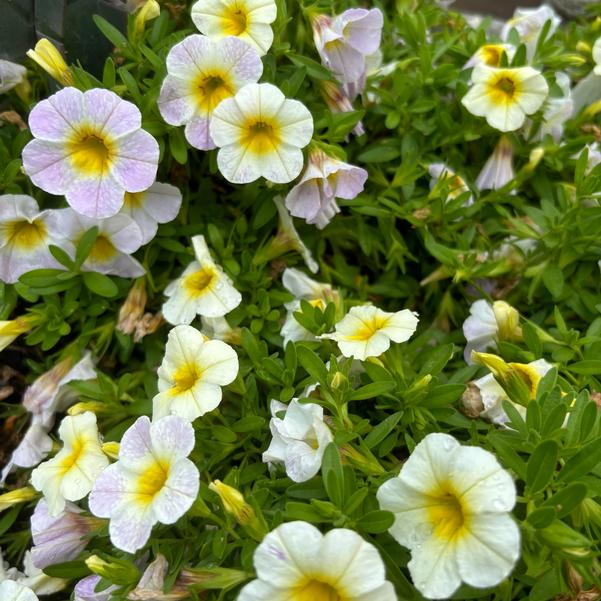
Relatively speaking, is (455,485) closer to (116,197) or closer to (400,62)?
(116,197)

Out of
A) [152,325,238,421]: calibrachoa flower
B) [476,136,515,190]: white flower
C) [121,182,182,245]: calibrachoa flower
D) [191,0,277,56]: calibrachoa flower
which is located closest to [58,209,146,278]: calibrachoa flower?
[121,182,182,245]: calibrachoa flower

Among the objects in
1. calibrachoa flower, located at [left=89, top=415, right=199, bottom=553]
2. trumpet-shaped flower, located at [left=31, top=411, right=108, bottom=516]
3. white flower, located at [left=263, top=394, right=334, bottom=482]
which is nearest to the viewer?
calibrachoa flower, located at [left=89, top=415, right=199, bottom=553]

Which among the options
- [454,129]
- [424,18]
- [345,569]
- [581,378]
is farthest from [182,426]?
[424,18]

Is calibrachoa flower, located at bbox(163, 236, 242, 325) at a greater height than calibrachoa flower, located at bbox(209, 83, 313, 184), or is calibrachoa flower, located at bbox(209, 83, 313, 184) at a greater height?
calibrachoa flower, located at bbox(209, 83, 313, 184)

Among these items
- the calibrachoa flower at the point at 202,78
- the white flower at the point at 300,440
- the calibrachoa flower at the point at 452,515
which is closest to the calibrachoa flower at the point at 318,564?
the calibrachoa flower at the point at 452,515

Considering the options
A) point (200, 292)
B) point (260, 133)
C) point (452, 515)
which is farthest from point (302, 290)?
point (452, 515)

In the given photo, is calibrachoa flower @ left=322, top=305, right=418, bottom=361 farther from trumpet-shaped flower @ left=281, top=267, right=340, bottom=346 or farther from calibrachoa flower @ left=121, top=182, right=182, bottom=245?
calibrachoa flower @ left=121, top=182, right=182, bottom=245

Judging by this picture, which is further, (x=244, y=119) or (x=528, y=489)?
(x=244, y=119)
